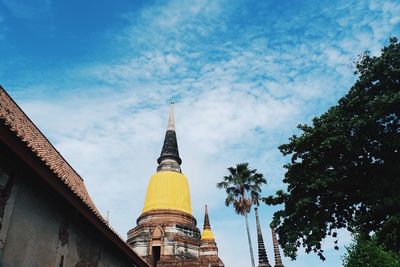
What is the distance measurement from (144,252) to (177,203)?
5.02 m

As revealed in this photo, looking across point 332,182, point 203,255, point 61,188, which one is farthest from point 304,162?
point 203,255

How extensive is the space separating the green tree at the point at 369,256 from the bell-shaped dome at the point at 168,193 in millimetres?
13351

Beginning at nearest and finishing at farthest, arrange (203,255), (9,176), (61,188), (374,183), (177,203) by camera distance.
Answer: (9,176), (61,188), (374,183), (203,255), (177,203)

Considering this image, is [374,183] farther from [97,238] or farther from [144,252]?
[144,252]

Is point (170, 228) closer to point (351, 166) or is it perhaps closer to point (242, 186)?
point (242, 186)

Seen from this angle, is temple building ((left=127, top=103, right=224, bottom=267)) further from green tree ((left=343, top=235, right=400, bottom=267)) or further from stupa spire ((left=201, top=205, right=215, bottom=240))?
green tree ((left=343, top=235, right=400, bottom=267))

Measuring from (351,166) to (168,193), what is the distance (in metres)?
21.1

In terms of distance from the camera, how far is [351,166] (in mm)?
12539

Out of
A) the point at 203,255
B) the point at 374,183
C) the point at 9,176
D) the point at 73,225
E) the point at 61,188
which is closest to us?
the point at 9,176

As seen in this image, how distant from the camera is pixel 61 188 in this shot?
8180 millimetres

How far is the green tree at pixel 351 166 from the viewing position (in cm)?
1170

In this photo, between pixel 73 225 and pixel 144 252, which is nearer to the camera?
pixel 73 225

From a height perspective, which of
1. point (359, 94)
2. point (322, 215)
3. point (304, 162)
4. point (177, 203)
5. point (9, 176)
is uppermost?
point (177, 203)

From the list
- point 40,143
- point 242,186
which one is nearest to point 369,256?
point 242,186
